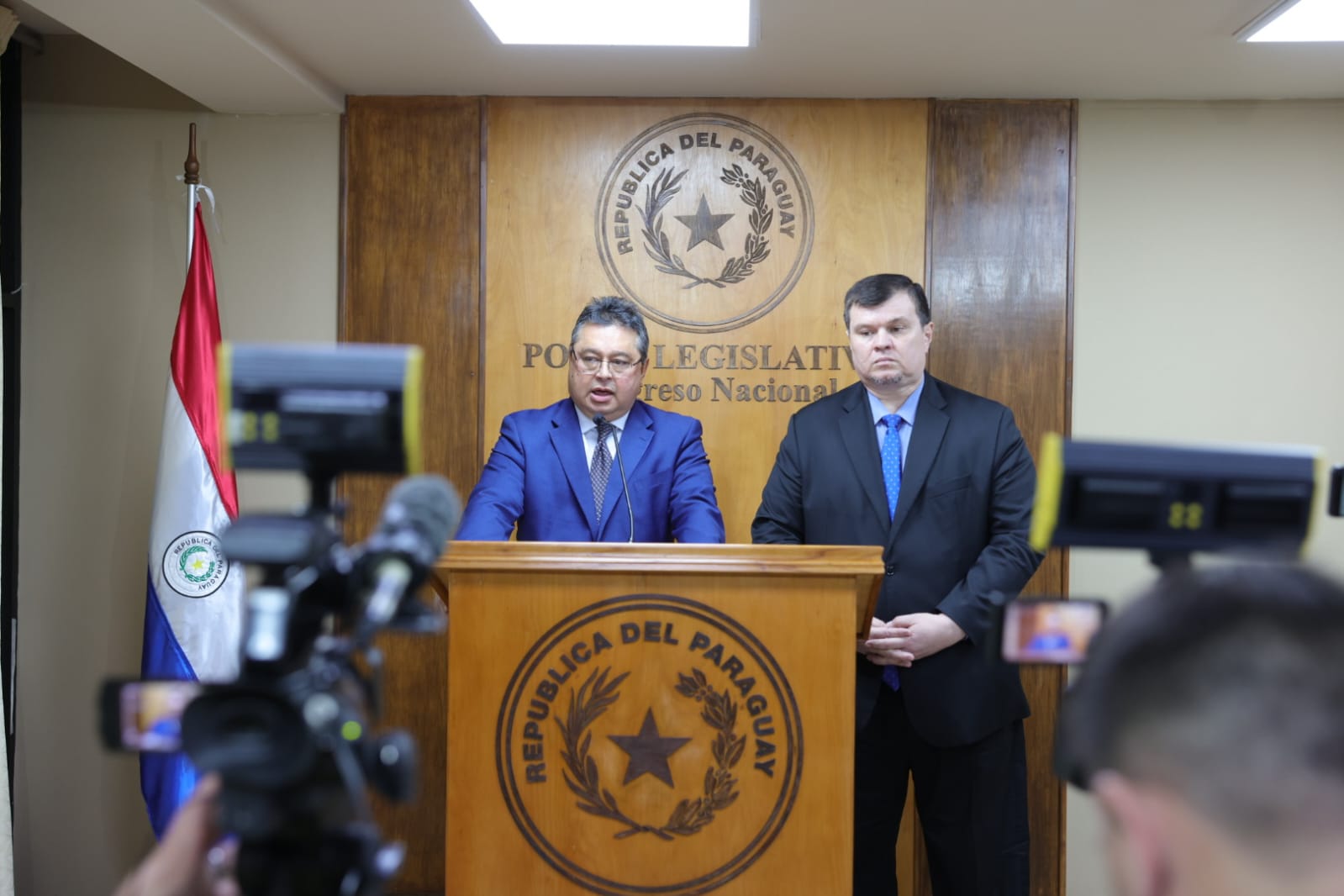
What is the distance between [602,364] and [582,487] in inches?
13.3

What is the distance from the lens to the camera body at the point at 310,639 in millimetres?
Answer: 918

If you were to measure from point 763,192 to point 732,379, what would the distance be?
613 millimetres

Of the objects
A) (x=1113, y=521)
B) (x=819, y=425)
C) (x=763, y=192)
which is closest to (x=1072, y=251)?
(x=763, y=192)

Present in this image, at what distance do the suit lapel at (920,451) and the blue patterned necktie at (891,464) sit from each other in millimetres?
26

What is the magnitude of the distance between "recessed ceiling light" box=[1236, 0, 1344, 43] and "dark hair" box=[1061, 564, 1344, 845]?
9.81ft

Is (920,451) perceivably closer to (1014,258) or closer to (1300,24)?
(1014,258)

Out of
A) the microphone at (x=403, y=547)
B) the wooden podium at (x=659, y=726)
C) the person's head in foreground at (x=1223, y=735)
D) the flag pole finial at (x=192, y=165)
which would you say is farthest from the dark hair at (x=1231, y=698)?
the flag pole finial at (x=192, y=165)

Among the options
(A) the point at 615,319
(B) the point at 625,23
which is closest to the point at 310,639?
(A) the point at 615,319

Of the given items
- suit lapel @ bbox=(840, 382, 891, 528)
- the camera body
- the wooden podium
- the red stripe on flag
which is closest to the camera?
the camera body

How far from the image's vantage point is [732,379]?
4.03m

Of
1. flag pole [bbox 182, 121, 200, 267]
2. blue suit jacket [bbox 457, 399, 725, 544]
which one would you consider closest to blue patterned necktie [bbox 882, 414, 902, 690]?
blue suit jacket [bbox 457, 399, 725, 544]

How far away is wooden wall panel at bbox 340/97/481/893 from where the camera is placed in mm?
4023

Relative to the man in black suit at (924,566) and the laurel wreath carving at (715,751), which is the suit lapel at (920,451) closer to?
the man in black suit at (924,566)

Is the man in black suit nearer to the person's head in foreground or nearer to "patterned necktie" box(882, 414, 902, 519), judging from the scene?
"patterned necktie" box(882, 414, 902, 519)
